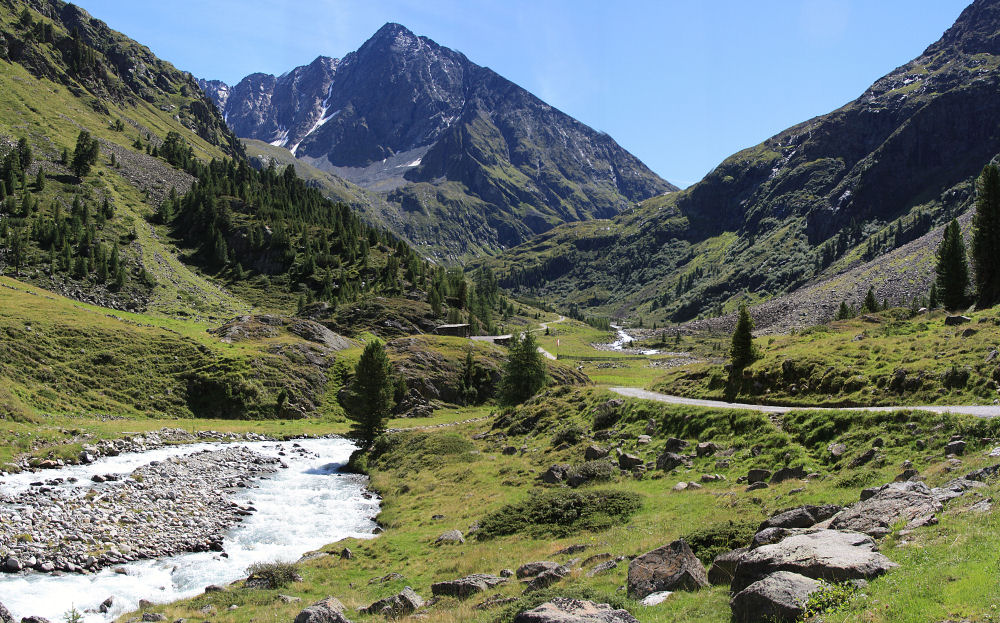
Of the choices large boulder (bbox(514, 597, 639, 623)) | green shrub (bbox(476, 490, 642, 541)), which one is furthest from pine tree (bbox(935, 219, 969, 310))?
large boulder (bbox(514, 597, 639, 623))

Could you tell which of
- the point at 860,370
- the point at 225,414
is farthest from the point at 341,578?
the point at 225,414

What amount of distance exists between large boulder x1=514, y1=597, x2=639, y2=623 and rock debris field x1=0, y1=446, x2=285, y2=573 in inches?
1047

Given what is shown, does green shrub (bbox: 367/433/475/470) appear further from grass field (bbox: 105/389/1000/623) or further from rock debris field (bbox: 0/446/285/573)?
rock debris field (bbox: 0/446/285/573)

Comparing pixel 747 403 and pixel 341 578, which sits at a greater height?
pixel 747 403

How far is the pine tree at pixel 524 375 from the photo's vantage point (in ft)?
266

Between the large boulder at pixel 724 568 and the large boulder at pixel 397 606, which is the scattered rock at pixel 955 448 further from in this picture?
the large boulder at pixel 397 606

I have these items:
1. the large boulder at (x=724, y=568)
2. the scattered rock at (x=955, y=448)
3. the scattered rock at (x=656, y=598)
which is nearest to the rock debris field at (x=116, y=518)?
the scattered rock at (x=656, y=598)

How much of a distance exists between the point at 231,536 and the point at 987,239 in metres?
82.6

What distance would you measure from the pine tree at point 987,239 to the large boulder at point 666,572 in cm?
6218

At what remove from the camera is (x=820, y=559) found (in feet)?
41.6

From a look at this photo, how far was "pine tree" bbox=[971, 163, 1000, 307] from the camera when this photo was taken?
5906 centimetres

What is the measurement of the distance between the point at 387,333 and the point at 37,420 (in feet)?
285

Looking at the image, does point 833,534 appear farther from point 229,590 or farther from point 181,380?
point 181,380

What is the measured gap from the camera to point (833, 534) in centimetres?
1463
